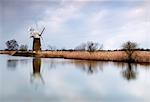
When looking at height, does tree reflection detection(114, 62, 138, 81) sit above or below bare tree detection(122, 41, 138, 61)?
below

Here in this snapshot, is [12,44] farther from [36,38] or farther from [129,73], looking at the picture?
[129,73]

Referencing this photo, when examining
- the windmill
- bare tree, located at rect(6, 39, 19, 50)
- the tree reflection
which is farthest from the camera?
bare tree, located at rect(6, 39, 19, 50)

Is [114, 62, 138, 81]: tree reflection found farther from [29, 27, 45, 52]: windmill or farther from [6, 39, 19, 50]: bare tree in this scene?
[6, 39, 19, 50]: bare tree

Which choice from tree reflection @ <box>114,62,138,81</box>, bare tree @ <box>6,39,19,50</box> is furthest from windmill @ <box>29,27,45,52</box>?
tree reflection @ <box>114,62,138,81</box>

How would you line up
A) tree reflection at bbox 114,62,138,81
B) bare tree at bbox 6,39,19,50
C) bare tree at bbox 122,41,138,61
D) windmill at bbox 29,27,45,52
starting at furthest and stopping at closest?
bare tree at bbox 6,39,19,50, windmill at bbox 29,27,45,52, bare tree at bbox 122,41,138,61, tree reflection at bbox 114,62,138,81

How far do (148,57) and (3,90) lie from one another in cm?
1137

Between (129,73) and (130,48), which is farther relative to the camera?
(130,48)

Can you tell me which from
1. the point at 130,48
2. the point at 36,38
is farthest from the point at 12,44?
the point at 130,48

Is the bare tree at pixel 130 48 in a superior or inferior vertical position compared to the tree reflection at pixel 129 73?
superior

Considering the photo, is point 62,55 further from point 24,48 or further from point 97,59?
point 24,48

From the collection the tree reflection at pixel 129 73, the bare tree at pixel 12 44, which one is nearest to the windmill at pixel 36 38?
the bare tree at pixel 12 44

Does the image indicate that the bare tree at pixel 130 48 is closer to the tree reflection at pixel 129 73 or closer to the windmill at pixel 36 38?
the tree reflection at pixel 129 73

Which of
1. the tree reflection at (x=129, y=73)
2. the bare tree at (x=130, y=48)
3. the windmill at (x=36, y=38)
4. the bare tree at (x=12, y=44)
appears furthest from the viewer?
the bare tree at (x=12, y=44)

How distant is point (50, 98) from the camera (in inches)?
264
